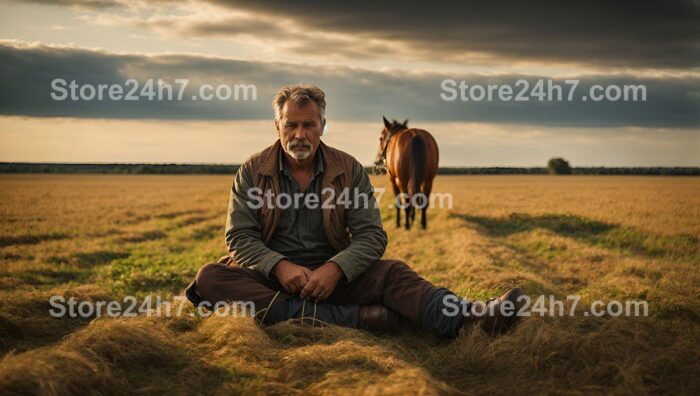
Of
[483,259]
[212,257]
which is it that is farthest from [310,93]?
[212,257]

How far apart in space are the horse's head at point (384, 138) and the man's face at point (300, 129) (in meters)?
13.0

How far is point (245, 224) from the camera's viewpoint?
18.3ft

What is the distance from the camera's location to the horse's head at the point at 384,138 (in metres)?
18.6

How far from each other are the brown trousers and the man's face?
1.21 meters

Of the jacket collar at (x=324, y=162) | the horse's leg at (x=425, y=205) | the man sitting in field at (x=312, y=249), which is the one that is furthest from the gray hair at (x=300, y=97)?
the horse's leg at (x=425, y=205)

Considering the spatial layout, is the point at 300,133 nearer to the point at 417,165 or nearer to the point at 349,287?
the point at 349,287

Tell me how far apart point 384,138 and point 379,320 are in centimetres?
1444

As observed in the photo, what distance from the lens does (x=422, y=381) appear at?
3.54 metres

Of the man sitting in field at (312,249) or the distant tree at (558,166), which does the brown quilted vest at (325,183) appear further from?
the distant tree at (558,166)

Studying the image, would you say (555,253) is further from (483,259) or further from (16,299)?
(16,299)

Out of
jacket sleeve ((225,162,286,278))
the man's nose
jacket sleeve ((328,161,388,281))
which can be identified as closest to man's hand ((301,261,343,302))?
jacket sleeve ((328,161,388,281))

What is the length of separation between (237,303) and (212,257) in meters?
6.91

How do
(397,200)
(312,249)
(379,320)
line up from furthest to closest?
(397,200) < (312,249) < (379,320)

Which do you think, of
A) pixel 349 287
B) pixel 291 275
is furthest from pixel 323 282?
pixel 349 287
